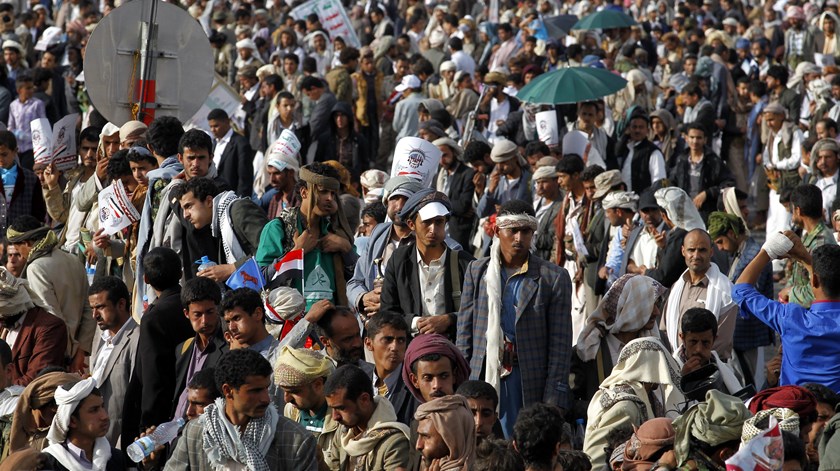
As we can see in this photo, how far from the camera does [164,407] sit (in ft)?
25.3

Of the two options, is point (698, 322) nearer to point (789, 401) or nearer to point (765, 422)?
point (789, 401)

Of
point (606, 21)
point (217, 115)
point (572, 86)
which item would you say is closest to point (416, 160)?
point (217, 115)

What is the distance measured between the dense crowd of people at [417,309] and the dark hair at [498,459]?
13 millimetres

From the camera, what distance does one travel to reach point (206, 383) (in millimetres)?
7020

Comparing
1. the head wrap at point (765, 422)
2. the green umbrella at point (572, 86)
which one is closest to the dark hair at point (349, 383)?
the head wrap at point (765, 422)

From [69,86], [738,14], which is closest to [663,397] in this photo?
[69,86]

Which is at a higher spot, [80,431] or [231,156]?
[80,431]

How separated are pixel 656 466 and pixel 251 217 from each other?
349 cm

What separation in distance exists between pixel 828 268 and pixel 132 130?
494cm

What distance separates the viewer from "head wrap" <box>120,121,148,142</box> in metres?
10.1

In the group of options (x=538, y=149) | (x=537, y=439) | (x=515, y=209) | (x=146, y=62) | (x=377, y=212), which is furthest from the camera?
(x=538, y=149)

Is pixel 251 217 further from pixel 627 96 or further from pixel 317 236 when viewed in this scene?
pixel 627 96

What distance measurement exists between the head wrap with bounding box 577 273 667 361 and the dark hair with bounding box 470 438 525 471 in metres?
2.52

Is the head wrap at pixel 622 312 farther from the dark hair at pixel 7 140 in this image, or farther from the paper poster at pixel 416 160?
the dark hair at pixel 7 140
